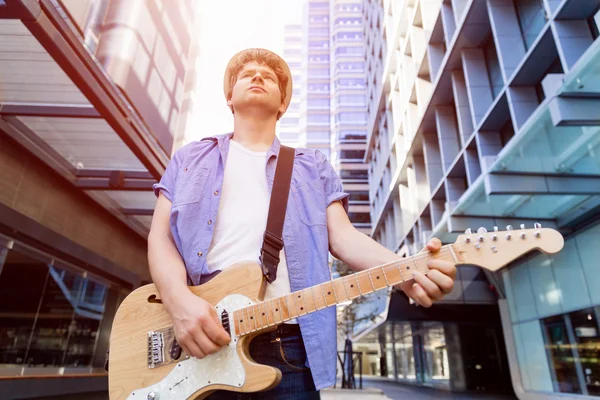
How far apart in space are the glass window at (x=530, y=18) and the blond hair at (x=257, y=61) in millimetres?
11521

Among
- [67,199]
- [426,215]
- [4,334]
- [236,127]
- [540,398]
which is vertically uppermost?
[426,215]

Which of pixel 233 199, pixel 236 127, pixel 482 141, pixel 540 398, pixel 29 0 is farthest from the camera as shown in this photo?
pixel 482 141

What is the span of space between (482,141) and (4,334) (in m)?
14.1

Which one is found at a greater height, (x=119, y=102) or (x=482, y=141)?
(x=482, y=141)

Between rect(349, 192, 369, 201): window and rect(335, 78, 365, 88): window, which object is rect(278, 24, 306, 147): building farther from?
rect(349, 192, 369, 201): window

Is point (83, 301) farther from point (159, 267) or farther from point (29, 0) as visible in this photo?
point (159, 267)

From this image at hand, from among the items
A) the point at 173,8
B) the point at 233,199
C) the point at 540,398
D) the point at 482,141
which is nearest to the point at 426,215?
the point at 482,141

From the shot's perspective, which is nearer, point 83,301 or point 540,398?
point 83,301

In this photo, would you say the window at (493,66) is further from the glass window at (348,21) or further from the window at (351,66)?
the glass window at (348,21)

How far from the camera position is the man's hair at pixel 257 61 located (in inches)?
102

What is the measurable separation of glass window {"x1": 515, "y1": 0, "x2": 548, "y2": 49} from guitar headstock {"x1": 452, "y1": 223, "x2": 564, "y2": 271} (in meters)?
12.0

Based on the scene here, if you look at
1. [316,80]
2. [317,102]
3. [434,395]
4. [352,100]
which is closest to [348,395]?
[434,395]

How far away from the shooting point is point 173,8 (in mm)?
15406

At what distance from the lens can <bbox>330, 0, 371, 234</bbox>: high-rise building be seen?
5223 cm
